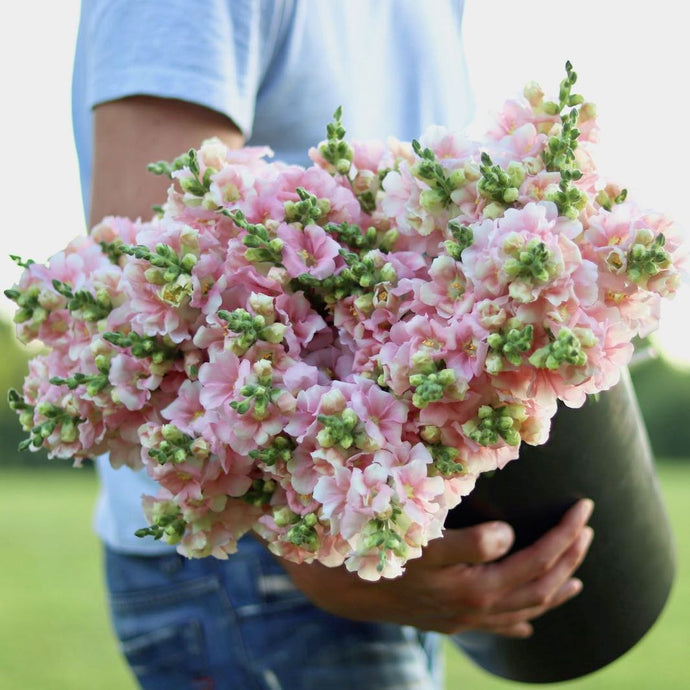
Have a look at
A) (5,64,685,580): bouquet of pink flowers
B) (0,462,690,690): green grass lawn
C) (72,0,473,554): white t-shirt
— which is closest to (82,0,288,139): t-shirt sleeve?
(72,0,473,554): white t-shirt

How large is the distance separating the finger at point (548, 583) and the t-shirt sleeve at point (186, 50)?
85cm

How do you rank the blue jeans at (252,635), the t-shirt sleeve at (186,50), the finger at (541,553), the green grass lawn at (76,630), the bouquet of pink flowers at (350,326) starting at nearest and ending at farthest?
the bouquet of pink flowers at (350,326)
the t-shirt sleeve at (186,50)
the finger at (541,553)
the blue jeans at (252,635)
the green grass lawn at (76,630)

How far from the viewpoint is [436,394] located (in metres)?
0.92

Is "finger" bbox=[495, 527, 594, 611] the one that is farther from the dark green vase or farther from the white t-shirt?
the white t-shirt

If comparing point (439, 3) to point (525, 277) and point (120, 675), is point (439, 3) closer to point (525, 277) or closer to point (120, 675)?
point (525, 277)

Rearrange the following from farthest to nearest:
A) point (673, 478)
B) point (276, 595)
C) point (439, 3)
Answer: point (673, 478) < point (439, 3) < point (276, 595)

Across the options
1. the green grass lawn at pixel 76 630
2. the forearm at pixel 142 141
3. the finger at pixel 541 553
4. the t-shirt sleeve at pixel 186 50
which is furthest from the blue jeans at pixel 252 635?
the green grass lawn at pixel 76 630

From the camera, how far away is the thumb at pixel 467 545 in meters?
1.32

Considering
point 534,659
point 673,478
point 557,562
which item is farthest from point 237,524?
point 673,478

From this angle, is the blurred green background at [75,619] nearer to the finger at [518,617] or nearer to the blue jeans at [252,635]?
the finger at [518,617]

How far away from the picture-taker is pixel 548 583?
1479 millimetres

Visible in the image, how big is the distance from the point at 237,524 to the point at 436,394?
36cm

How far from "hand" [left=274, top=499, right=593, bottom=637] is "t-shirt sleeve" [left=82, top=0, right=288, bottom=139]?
69 cm

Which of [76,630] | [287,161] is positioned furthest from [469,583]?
[76,630]
